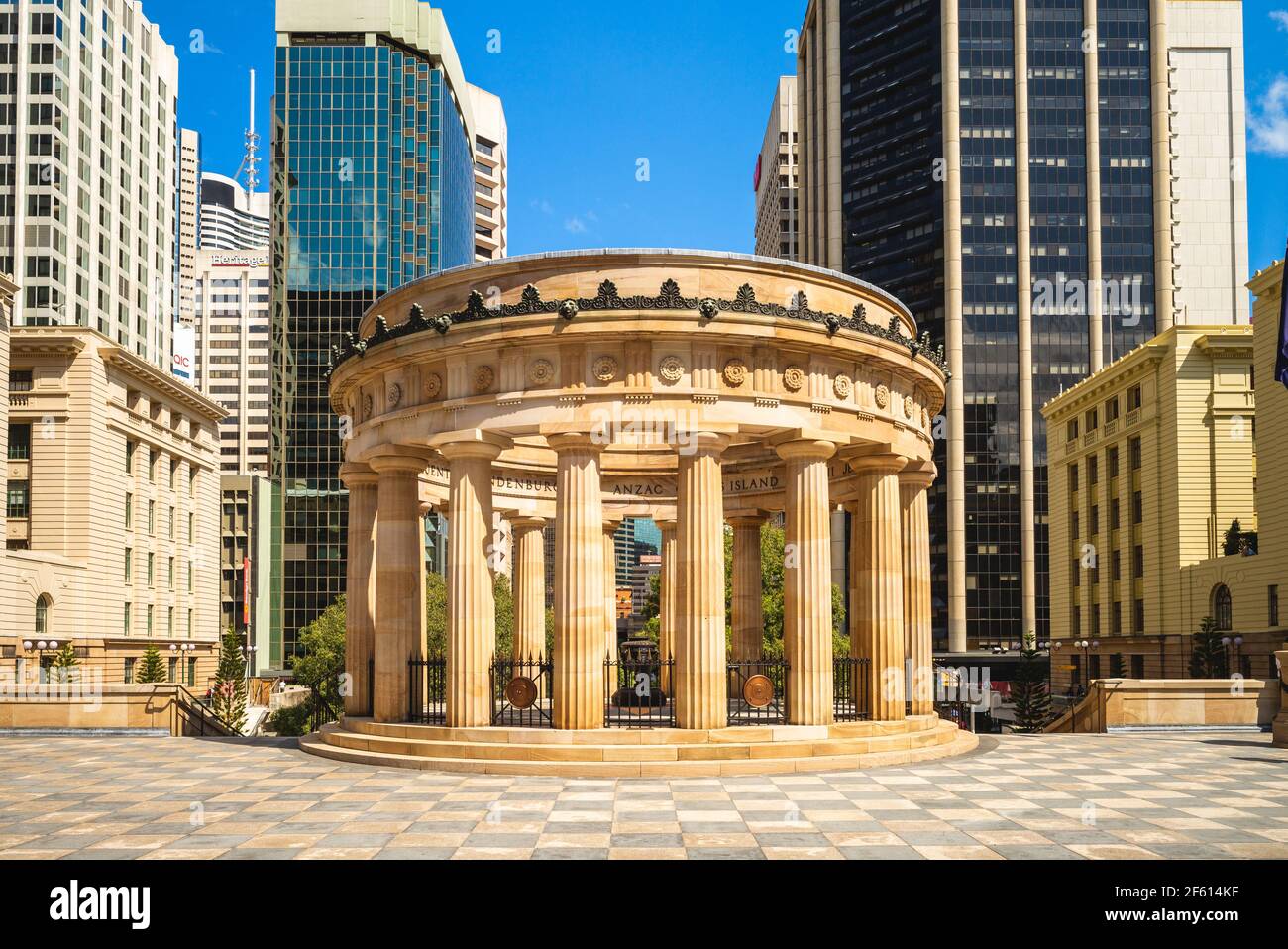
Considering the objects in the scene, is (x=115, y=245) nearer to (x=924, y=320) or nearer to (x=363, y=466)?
(x=924, y=320)

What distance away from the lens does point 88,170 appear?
117m

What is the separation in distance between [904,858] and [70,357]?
81.3 metres

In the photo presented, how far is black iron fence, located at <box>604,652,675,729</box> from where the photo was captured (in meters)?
27.0

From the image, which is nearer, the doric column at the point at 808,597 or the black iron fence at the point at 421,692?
the doric column at the point at 808,597

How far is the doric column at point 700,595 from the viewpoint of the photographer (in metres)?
25.2

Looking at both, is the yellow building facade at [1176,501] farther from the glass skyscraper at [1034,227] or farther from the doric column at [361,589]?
the doric column at [361,589]

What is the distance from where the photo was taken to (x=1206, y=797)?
20.4m

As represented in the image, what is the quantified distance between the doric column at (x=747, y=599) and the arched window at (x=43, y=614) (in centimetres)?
5584

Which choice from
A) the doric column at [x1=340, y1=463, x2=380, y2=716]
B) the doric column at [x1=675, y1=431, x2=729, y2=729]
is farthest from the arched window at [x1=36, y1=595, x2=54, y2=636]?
the doric column at [x1=675, y1=431, x2=729, y2=729]

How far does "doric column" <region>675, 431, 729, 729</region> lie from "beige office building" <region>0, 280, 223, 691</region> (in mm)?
55182

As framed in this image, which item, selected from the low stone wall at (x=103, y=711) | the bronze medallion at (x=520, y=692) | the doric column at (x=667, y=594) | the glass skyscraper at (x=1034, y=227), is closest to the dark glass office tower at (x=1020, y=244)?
the glass skyscraper at (x=1034, y=227)

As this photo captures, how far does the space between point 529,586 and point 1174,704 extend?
823 inches

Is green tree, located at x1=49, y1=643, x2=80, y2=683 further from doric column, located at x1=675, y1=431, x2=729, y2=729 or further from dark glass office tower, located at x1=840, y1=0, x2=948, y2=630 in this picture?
dark glass office tower, located at x1=840, y1=0, x2=948, y2=630

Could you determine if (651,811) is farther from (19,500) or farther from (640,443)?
(19,500)
